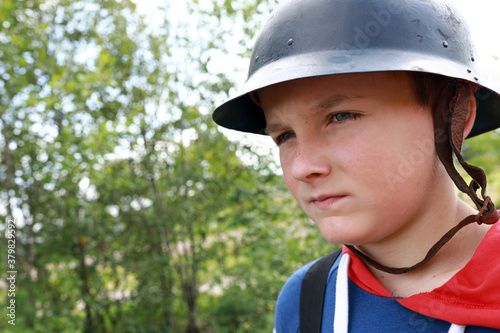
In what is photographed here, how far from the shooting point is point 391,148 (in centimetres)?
104

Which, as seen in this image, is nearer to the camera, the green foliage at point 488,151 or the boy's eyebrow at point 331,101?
the boy's eyebrow at point 331,101

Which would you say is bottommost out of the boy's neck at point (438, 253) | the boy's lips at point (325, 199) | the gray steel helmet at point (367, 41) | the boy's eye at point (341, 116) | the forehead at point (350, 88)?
the boy's neck at point (438, 253)

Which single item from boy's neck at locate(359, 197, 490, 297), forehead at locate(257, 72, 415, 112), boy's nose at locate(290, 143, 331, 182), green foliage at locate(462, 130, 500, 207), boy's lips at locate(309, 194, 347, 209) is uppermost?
green foliage at locate(462, 130, 500, 207)

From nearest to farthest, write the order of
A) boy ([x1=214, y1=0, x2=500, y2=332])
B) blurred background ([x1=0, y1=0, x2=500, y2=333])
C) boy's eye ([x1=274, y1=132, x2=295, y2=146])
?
boy ([x1=214, y1=0, x2=500, y2=332])
boy's eye ([x1=274, y1=132, x2=295, y2=146])
blurred background ([x1=0, y1=0, x2=500, y2=333])

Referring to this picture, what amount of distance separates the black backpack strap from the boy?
0.30 feet

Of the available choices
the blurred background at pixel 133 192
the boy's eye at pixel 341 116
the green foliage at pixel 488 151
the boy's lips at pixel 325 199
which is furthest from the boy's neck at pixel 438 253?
the green foliage at pixel 488 151

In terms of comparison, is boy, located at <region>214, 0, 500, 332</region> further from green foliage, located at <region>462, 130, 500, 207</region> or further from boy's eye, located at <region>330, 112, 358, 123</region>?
green foliage, located at <region>462, 130, 500, 207</region>

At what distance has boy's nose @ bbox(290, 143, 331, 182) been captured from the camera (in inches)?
43.2

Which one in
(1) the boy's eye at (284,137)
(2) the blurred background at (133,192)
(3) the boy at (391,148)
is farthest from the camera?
(2) the blurred background at (133,192)

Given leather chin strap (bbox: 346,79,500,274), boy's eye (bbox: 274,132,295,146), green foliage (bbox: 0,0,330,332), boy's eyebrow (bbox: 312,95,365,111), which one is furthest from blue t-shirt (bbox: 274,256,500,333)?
green foliage (bbox: 0,0,330,332)

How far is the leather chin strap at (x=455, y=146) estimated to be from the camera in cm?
108

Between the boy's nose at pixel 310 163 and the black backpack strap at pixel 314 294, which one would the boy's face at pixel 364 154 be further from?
the black backpack strap at pixel 314 294

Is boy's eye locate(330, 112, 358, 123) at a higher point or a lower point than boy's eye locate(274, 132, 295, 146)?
lower

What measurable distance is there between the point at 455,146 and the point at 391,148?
20 centimetres
